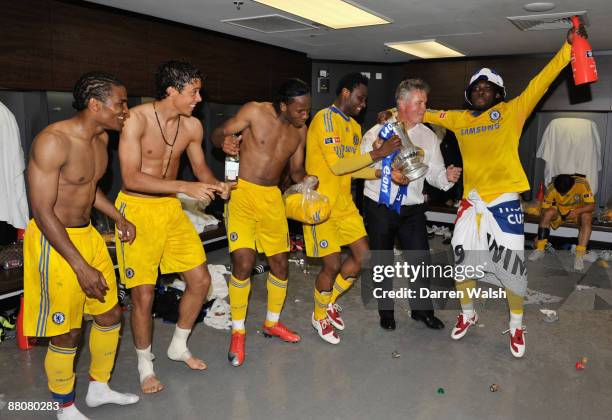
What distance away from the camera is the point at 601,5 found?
379 centimetres

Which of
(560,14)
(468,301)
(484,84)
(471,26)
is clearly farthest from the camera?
(471,26)

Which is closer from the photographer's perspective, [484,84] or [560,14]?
[484,84]

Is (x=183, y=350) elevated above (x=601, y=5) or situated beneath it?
situated beneath

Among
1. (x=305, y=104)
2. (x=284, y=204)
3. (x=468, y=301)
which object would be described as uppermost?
(x=305, y=104)

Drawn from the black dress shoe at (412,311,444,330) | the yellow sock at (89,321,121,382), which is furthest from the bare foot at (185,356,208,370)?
the black dress shoe at (412,311,444,330)

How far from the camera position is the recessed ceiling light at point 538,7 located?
378 cm

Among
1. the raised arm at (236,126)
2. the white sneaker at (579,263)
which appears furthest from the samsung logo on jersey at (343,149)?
the white sneaker at (579,263)

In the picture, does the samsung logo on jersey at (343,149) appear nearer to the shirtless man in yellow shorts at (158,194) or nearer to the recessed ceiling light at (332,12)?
the shirtless man in yellow shorts at (158,194)

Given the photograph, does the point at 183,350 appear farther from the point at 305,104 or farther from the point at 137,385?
the point at 305,104

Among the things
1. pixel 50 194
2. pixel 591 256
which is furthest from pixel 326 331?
pixel 591 256

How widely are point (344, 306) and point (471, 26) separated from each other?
273 cm

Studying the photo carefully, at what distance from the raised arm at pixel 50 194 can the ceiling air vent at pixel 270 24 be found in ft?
8.81

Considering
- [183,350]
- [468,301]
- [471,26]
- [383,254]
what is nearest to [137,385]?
[183,350]

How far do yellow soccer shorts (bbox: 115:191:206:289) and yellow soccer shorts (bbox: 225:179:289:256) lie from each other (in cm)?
35
